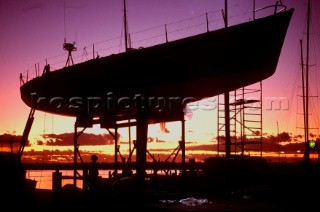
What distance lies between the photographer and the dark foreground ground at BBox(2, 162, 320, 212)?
46.6ft

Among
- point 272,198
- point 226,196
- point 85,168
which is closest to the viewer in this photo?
point 272,198

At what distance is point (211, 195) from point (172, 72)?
6.17 m

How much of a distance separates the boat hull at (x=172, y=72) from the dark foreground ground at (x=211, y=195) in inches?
169

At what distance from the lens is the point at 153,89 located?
17.8 meters

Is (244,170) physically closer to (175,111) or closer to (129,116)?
(175,111)

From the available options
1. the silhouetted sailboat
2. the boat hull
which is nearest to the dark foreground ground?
the silhouetted sailboat

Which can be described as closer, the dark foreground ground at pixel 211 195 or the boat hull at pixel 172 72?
the dark foreground ground at pixel 211 195

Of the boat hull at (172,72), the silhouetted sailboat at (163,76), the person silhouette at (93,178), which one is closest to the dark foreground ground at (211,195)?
the person silhouette at (93,178)

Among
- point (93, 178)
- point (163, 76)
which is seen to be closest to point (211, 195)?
point (93, 178)

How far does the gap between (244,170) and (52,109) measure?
13398 millimetres

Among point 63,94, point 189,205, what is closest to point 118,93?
point 63,94

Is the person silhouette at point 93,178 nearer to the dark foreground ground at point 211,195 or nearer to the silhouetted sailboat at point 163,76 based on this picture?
the dark foreground ground at point 211,195

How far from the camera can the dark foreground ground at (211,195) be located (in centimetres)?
1420

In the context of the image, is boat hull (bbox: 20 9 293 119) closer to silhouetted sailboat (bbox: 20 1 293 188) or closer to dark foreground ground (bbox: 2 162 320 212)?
silhouetted sailboat (bbox: 20 1 293 188)
